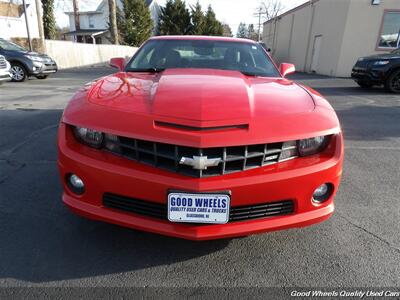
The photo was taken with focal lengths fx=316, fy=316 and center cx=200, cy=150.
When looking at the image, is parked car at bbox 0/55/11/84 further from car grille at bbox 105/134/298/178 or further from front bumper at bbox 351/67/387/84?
front bumper at bbox 351/67/387/84

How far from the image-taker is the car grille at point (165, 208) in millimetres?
1894

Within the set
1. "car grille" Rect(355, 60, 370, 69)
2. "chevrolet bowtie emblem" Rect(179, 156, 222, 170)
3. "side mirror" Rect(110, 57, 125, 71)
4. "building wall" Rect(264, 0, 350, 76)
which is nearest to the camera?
"chevrolet bowtie emblem" Rect(179, 156, 222, 170)

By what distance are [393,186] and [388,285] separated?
5.59 feet

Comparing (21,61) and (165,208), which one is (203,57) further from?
(21,61)

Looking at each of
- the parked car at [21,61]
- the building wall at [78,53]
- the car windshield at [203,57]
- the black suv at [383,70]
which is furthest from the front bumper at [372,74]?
the building wall at [78,53]

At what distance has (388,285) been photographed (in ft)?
6.40

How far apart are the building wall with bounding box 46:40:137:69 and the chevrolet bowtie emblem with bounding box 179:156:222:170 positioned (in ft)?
54.6

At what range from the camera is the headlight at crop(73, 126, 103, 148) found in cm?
200

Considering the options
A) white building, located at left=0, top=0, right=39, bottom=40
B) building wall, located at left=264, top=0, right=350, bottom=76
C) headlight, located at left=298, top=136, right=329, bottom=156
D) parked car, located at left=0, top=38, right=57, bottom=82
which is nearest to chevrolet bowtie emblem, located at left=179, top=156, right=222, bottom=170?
headlight, located at left=298, top=136, right=329, bottom=156

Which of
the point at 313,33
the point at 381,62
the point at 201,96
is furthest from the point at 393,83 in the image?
the point at 313,33

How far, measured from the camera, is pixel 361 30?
1541 cm

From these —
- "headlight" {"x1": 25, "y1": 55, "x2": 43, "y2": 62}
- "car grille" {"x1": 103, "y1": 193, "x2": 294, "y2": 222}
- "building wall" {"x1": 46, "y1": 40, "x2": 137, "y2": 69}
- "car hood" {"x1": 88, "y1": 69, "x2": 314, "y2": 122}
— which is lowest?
"building wall" {"x1": 46, "y1": 40, "x2": 137, "y2": 69}

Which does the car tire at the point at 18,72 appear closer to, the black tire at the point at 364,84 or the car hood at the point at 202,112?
the car hood at the point at 202,112

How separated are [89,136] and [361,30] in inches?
666
